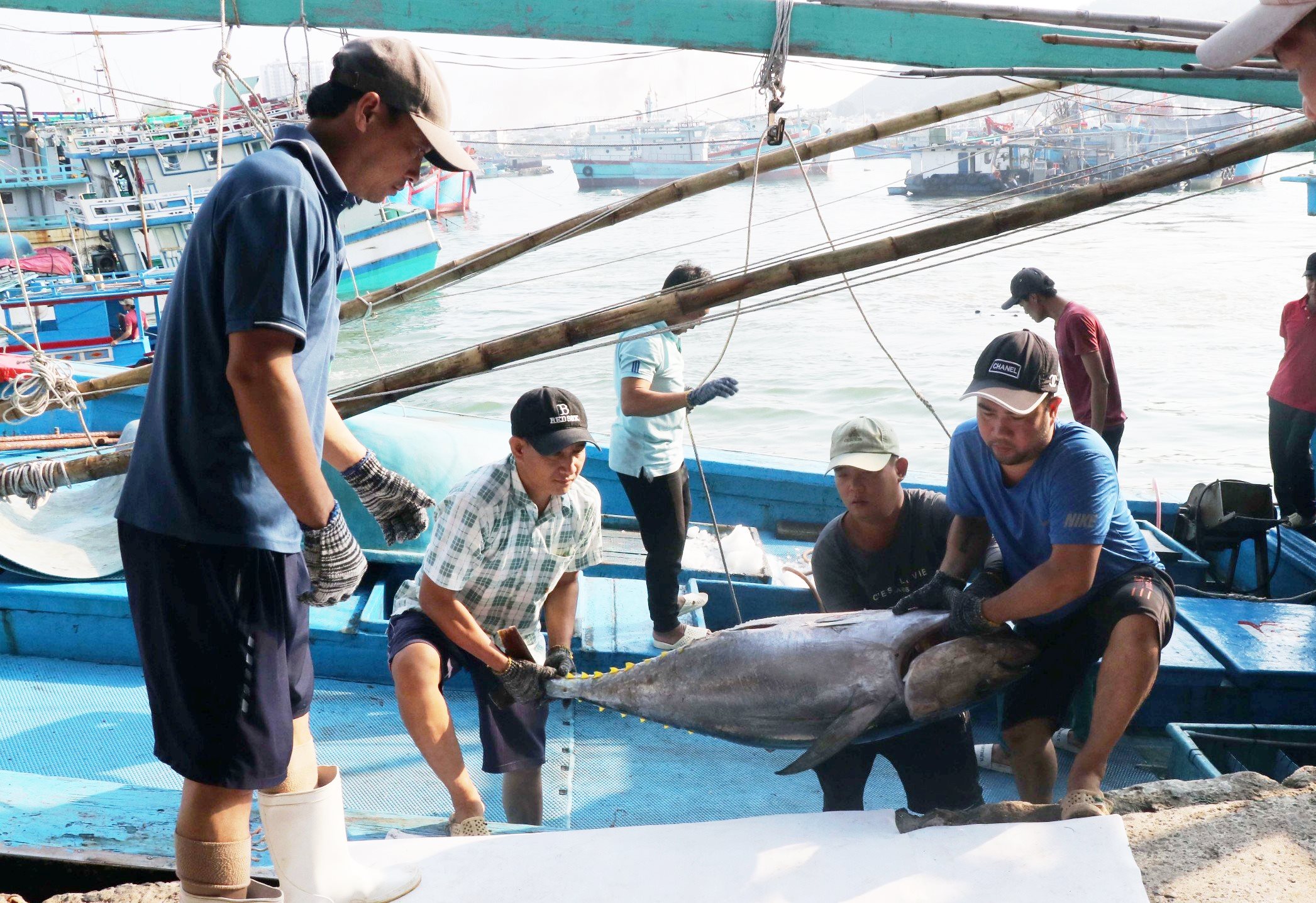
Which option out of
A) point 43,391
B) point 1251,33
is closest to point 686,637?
point 43,391

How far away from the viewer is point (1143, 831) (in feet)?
8.44

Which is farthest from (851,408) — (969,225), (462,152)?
(462,152)

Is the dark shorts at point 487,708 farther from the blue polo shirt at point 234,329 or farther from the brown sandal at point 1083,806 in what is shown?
the brown sandal at point 1083,806

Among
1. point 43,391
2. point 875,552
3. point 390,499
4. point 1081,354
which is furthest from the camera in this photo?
point 1081,354

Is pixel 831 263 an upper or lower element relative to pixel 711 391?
upper

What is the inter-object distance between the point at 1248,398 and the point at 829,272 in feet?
52.1

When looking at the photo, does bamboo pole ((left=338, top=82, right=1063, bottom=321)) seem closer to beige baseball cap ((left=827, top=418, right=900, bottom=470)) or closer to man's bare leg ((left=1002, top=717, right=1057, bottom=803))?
beige baseball cap ((left=827, top=418, right=900, bottom=470))

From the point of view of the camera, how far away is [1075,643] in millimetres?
3264

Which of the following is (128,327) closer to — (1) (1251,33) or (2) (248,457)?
(2) (248,457)

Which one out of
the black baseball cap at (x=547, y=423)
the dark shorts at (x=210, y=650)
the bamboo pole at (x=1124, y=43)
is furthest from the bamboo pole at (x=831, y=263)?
the dark shorts at (x=210, y=650)

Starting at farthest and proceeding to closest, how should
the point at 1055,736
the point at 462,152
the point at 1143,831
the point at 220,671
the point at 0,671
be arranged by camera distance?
1. the point at 0,671
2. the point at 1055,736
3. the point at 1143,831
4. the point at 462,152
5. the point at 220,671

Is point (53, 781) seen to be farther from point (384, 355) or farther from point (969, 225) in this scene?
point (384, 355)

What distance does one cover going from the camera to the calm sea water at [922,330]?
48.1 feet

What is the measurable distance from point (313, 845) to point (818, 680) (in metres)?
1.49
